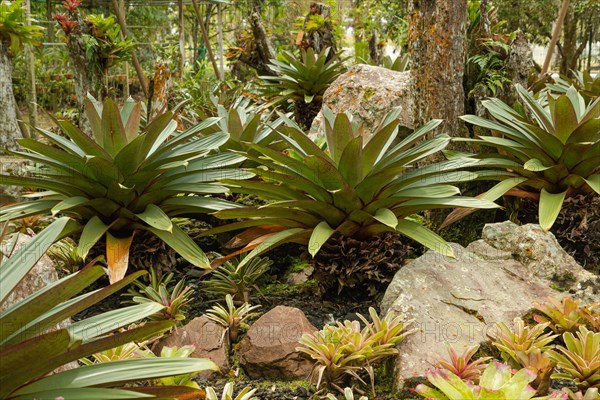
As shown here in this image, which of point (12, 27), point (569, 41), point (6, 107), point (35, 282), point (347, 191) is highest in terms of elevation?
point (12, 27)

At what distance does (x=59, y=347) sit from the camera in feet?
4.34

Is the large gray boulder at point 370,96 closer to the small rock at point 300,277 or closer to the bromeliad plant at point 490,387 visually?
the small rock at point 300,277

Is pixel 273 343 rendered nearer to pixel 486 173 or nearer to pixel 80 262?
pixel 80 262

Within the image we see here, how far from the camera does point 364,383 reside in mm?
2234

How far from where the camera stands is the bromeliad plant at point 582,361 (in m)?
2.01

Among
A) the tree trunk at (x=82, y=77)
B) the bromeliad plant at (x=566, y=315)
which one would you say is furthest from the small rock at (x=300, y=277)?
the tree trunk at (x=82, y=77)

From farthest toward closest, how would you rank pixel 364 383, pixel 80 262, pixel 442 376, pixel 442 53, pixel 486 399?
pixel 442 53, pixel 80 262, pixel 364 383, pixel 442 376, pixel 486 399

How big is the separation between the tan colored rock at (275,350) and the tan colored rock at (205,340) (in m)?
0.09

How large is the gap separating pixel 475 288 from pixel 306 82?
4.33 meters

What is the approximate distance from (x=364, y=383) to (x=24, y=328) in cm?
133

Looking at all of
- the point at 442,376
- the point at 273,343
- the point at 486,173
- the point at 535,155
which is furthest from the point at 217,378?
the point at 535,155

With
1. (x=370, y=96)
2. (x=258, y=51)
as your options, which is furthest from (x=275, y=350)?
(x=258, y=51)

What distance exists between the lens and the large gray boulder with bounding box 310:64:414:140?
482cm

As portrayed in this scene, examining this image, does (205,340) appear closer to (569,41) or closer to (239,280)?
(239,280)
